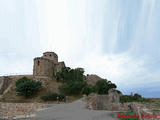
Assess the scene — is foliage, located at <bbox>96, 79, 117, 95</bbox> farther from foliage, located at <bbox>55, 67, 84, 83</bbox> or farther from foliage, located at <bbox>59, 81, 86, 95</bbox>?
foliage, located at <bbox>55, 67, 84, 83</bbox>

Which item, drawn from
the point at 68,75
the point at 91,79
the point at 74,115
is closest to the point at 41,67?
the point at 68,75

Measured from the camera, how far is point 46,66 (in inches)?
1751

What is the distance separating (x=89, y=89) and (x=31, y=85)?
50.1 ft

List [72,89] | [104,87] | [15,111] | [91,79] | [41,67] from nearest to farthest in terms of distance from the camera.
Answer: [15,111]
[72,89]
[104,87]
[41,67]
[91,79]

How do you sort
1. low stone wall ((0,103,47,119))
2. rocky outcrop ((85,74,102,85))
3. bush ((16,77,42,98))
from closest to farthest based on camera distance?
low stone wall ((0,103,47,119)) → bush ((16,77,42,98)) → rocky outcrop ((85,74,102,85))

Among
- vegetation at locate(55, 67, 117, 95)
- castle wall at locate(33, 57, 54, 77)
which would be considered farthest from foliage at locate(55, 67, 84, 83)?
castle wall at locate(33, 57, 54, 77)

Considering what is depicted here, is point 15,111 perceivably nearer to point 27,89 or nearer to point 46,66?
point 27,89

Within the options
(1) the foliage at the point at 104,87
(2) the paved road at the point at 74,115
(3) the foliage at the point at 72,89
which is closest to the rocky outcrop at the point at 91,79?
(1) the foliage at the point at 104,87

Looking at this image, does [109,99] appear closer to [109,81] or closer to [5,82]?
[109,81]

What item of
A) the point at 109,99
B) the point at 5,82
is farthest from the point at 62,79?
the point at 109,99

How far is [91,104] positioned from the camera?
591 inches

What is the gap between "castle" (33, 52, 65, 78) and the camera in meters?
43.0

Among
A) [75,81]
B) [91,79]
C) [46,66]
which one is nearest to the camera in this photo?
[75,81]

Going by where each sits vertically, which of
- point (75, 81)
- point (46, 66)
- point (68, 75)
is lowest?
point (75, 81)
